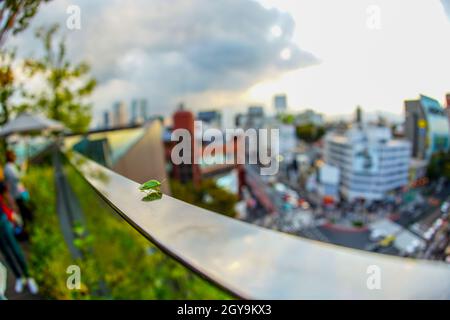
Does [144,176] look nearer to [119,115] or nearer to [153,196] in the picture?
[153,196]

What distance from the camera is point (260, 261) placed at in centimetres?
65

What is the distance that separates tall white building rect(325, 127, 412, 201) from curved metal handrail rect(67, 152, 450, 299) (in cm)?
370

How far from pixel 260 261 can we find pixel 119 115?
17.1ft

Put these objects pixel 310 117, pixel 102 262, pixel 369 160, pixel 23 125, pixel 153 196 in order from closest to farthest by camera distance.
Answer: pixel 153 196, pixel 102 262, pixel 23 125, pixel 310 117, pixel 369 160

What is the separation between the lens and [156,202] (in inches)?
23.8

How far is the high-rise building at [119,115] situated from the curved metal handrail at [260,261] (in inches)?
185

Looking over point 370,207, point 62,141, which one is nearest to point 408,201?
point 370,207

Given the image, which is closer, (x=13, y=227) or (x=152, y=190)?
(x=152, y=190)

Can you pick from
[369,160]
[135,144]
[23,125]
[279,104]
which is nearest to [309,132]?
[369,160]

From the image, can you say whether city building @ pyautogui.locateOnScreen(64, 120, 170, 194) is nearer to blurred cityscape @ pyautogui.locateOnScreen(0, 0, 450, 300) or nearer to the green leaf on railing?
blurred cityscape @ pyautogui.locateOnScreen(0, 0, 450, 300)

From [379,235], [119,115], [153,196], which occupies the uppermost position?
[119,115]

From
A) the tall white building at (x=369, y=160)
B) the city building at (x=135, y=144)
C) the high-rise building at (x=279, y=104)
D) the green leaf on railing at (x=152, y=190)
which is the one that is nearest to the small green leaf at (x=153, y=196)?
the green leaf on railing at (x=152, y=190)

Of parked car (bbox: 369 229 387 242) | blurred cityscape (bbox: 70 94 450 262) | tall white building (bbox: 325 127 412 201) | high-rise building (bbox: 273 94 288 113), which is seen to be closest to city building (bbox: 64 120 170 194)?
blurred cityscape (bbox: 70 94 450 262)

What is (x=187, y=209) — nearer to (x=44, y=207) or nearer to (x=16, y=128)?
(x=44, y=207)
